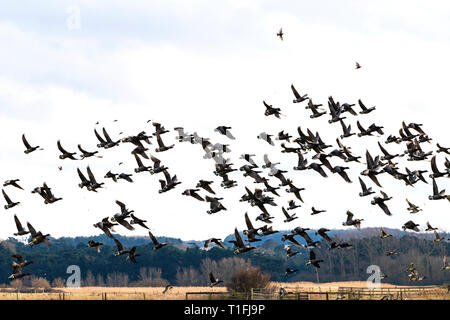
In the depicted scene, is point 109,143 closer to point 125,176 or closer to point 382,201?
point 125,176

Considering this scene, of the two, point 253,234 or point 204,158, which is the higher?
point 204,158

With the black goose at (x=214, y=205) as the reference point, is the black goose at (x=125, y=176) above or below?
above

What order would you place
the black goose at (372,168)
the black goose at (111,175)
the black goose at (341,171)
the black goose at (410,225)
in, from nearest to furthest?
the black goose at (372,168) → the black goose at (341,171) → the black goose at (410,225) → the black goose at (111,175)

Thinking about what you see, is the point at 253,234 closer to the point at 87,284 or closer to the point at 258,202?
the point at 258,202

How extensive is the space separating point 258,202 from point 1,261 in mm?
141617

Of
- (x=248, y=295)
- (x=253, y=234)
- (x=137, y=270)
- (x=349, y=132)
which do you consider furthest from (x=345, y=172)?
(x=137, y=270)

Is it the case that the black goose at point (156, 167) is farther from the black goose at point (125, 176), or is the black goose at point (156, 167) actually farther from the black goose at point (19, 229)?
the black goose at point (19, 229)

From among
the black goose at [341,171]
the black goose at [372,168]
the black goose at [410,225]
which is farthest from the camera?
the black goose at [410,225]

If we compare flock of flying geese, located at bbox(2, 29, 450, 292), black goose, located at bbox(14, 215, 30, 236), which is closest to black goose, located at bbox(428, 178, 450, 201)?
flock of flying geese, located at bbox(2, 29, 450, 292)

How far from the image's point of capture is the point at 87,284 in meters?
168

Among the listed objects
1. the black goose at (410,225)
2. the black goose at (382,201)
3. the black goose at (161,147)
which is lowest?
the black goose at (410,225)

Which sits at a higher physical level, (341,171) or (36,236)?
(341,171)

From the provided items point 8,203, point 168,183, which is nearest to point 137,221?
point 168,183

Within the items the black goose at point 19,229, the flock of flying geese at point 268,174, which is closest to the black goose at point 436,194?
the flock of flying geese at point 268,174
